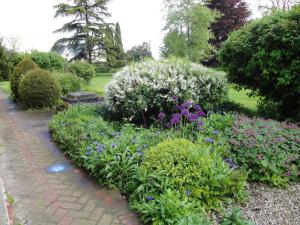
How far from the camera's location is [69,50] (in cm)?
2877

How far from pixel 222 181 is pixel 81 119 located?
10.8ft

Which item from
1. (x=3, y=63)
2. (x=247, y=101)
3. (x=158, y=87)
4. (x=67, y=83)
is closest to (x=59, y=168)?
(x=158, y=87)

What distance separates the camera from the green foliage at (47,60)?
14.0 metres

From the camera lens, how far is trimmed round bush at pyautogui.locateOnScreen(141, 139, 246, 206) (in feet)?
9.25

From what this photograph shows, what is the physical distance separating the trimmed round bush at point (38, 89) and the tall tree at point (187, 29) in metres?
14.8

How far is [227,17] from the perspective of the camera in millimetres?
26297

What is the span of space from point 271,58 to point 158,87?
2084mm

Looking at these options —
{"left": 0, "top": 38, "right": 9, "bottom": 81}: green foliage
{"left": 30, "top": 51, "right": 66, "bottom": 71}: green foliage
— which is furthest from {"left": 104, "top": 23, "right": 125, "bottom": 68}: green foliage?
{"left": 30, "top": 51, "right": 66, "bottom": 71}: green foliage

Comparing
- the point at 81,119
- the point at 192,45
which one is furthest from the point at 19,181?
the point at 192,45

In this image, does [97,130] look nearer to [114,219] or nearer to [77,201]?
[77,201]

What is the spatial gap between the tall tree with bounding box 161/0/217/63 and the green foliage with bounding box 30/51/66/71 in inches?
402

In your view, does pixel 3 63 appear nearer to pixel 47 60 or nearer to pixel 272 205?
pixel 47 60

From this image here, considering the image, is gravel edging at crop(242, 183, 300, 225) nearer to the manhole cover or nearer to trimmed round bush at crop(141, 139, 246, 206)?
trimmed round bush at crop(141, 139, 246, 206)

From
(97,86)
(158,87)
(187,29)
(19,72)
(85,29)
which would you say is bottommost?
(97,86)
